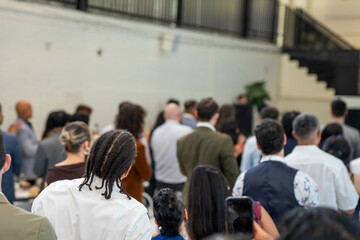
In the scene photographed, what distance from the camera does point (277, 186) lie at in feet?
10.2

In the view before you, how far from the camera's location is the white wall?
7.73 metres

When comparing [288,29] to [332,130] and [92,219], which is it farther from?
[92,219]

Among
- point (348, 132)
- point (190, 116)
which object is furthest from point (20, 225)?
point (190, 116)

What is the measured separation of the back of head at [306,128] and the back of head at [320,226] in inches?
115

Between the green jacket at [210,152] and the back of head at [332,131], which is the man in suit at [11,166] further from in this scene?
the back of head at [332,131]

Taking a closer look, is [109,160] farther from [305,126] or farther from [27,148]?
[27,148]

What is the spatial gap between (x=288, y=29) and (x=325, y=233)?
44.9ft

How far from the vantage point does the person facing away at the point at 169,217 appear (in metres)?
2.47

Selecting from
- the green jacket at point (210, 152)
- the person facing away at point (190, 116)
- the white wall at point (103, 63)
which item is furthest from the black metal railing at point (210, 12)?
the green jacket at point (210, 152)

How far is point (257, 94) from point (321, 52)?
1963mm

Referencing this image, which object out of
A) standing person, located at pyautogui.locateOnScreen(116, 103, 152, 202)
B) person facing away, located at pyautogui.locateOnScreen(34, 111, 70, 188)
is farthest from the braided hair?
person facing away, located at pyautogui.locateOnScreen(34, 111, 70, 188)

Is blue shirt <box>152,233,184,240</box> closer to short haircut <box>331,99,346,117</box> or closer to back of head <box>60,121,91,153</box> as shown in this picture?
back of head <box>60,121,91,153</box>

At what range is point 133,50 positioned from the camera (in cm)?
998

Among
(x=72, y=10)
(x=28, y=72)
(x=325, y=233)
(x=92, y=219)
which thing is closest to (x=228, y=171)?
(x=92, y=219)
